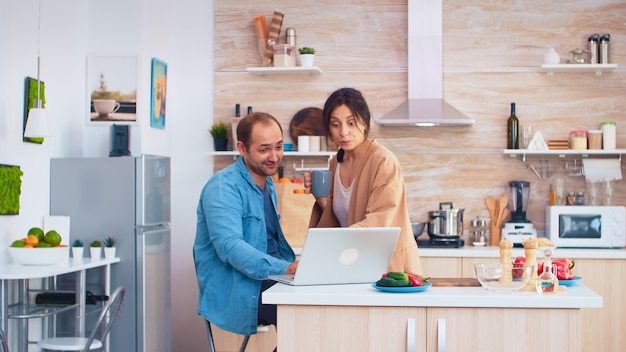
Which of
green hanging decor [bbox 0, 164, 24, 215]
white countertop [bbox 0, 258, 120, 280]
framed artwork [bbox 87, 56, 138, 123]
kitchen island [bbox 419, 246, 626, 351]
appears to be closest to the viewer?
white countertop [bbox 0, 258, 120, 280]

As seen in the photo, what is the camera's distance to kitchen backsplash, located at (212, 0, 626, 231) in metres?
6.06

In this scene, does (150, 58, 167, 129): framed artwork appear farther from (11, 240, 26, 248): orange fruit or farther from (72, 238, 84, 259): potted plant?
(11, 240, 26, 248): orange fruit

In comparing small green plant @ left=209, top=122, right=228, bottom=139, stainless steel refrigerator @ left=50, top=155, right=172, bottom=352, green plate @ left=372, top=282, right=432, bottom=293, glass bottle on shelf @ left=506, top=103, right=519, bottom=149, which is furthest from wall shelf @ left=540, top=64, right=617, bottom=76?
green plate @ left=372, top=282, right=432, bottom=293

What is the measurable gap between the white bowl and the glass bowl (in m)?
2.49

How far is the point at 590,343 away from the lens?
5.41m

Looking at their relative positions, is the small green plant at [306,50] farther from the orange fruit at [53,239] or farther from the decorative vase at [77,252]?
the orange fruit at [53,239]

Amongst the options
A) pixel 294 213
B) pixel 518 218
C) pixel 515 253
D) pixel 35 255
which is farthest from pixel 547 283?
pixel 518 218

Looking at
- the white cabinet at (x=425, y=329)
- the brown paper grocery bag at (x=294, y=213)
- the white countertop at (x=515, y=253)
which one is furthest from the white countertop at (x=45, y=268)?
the white cabinet at (x=425, y=329)

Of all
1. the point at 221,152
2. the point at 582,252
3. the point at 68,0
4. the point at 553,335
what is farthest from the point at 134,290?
the point at 553,335

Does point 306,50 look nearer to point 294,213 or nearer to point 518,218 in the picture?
point 294,213

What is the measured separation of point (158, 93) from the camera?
5.92 meters

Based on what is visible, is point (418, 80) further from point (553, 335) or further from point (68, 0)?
point (553, 335)

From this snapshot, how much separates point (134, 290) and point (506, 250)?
295cm

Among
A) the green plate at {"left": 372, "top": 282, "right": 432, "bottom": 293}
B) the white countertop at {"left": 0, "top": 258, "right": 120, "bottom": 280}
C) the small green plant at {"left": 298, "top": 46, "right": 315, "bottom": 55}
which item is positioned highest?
the small green plant at {"left": 298, "top": 46, "right": 315, "bottom": 55}
